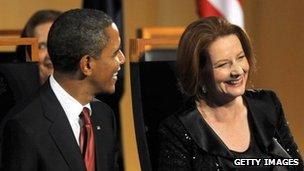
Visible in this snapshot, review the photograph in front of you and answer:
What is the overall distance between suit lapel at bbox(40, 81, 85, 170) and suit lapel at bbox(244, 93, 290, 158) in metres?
0.75

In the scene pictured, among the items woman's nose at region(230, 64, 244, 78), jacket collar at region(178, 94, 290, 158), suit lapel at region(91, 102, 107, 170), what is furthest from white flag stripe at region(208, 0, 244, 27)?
suit lapel at region(91, 102, 107, 170)

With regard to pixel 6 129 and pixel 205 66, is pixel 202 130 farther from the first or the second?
pixel 6 129

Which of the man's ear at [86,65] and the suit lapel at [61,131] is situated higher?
the man's ear at [86,65]

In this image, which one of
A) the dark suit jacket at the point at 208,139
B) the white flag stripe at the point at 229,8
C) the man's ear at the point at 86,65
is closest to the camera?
the man's ear at the point at 86,65

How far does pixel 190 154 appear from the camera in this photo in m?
2.34

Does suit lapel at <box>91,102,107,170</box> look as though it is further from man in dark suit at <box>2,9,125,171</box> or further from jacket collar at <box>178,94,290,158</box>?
jacket collar at <box>178,94,290,158</box>

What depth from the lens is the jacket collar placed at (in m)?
2.34

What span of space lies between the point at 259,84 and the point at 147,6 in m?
0.97

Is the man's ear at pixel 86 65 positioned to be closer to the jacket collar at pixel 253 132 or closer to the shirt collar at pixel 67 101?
the shirt collar at pixel 67 101

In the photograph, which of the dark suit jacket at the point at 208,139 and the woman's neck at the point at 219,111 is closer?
the dark suit jacket at the point at 208,139

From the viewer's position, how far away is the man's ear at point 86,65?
6.36 ft

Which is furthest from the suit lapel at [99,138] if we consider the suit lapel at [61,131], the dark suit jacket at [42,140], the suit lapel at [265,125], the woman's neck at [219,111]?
the suit lapel at [265,125]

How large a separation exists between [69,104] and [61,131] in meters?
0.09

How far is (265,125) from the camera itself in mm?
2447
